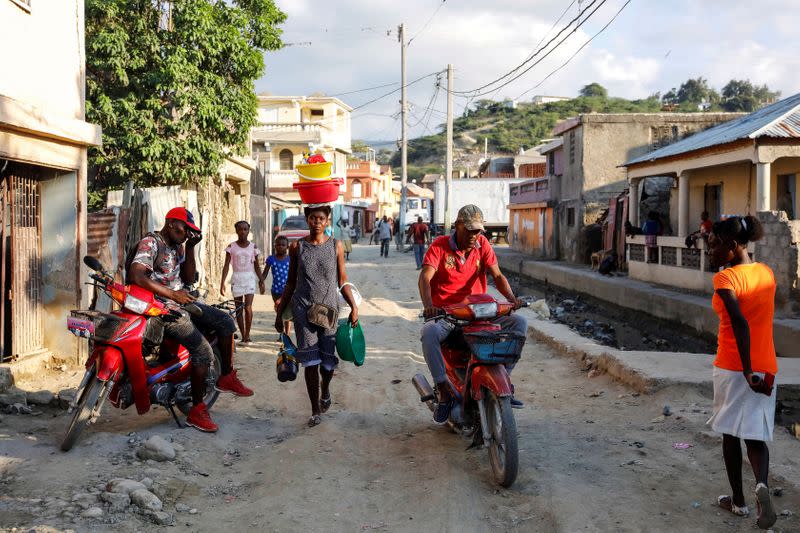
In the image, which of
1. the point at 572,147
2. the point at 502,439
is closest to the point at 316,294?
the point at 502,439

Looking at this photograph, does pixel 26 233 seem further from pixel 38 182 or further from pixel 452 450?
pixel 452 450

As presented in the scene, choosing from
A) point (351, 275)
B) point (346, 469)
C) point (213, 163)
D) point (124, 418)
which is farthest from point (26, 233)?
point (351, 275)

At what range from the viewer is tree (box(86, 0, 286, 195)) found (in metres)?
15.1

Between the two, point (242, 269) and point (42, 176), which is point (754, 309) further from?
point (42, 176)

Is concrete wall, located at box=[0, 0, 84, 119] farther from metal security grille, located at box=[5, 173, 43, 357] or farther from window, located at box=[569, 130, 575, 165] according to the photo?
window, located at box=[569, 130, 575, 165]

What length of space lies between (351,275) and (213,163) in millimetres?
7937

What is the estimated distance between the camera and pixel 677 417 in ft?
20.7

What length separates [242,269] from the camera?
9781 mm

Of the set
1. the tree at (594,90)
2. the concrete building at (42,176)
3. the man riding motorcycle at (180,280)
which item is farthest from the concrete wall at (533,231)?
the tree at (594,90)

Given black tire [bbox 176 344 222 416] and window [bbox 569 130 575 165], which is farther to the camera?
window [bbox 569 130 575 165]

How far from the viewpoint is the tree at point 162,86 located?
15.1 meters

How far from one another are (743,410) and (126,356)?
4054mm

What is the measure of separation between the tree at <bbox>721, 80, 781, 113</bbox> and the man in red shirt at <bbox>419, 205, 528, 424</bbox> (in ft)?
252

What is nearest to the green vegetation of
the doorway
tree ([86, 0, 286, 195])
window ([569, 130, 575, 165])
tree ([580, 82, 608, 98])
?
tree ([580, 82, 608, 98])
